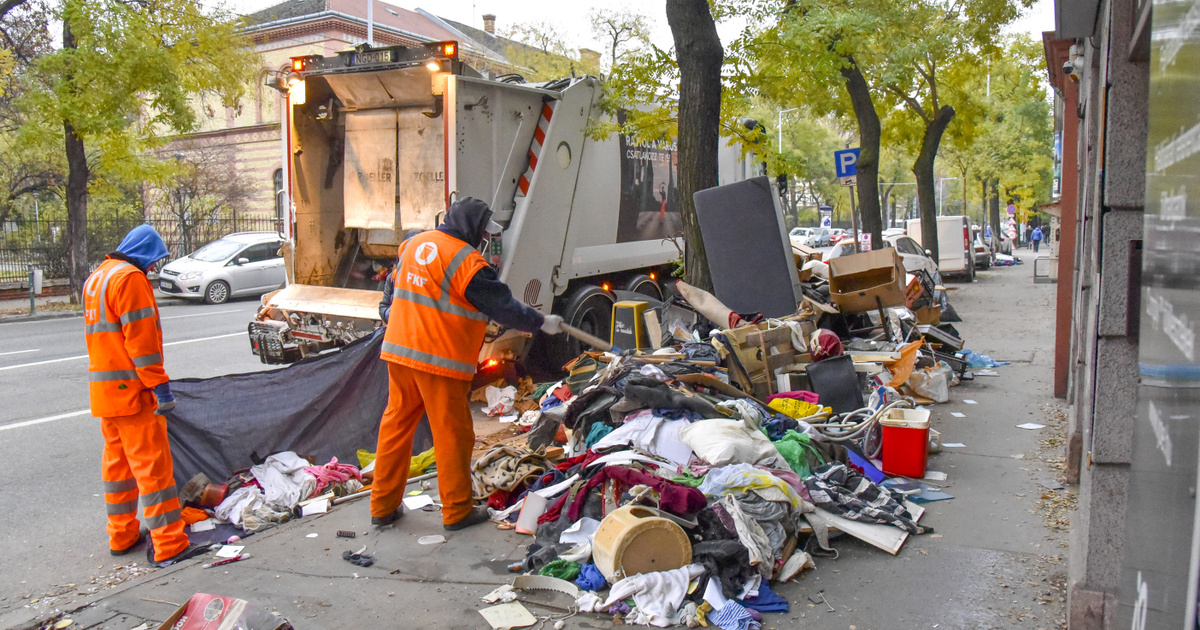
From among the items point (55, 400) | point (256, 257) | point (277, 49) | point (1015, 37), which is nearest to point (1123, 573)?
point (55, 400)

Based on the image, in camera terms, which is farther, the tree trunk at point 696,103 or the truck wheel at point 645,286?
the truck wheel at point 645,286

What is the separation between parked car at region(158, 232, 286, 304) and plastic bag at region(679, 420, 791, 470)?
1507 cm

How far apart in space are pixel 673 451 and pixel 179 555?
276 centimetres

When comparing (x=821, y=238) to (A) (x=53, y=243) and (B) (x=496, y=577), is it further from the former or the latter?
(B) (x=496, y=577)

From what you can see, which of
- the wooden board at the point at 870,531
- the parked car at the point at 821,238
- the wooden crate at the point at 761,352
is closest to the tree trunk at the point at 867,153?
the wooden crate at the point at 761,352

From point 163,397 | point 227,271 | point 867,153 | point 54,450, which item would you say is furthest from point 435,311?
point 227,271

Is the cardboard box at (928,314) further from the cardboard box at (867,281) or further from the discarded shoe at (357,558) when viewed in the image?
the discarded shoe at (357,558)

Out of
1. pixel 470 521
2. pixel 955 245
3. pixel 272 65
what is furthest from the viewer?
pixel 272 65

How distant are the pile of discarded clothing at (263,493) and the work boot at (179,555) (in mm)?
227

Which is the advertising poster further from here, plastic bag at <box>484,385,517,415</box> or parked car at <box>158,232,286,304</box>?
parked car at <box>158,232,286,304</box>

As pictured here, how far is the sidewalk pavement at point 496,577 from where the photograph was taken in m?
3.94

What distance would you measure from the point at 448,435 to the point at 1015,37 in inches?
1150

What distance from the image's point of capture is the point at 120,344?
4773 millimetres

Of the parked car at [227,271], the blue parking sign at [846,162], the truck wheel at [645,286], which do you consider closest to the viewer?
the truck wheel at [645,286]
